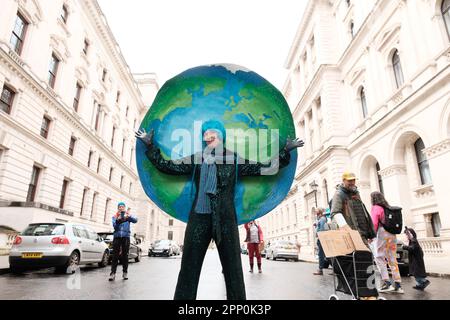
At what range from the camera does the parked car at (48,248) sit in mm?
8867

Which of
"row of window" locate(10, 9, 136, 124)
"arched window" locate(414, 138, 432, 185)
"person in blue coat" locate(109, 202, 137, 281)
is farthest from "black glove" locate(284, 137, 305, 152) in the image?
"row of window" locate(10, 9, 136, 124)

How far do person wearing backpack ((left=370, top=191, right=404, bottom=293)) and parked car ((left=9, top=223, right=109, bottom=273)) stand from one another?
28.6 ft

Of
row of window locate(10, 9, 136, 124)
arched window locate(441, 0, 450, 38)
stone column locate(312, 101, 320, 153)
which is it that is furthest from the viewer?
stone column locate(312, 101, 320, 153)

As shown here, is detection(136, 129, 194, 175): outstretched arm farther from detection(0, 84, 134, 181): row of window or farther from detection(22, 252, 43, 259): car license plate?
detection(0, 84, 134, 181): row of window

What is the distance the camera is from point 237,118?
117 inches

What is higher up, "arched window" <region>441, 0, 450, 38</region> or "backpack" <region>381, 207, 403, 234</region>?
"arched window" <region>441, 0, 450, 38</region>

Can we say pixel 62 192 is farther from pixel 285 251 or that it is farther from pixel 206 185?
pixel 206 185

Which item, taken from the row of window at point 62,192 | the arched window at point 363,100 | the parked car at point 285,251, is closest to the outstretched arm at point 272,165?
the row of window at point 62,192

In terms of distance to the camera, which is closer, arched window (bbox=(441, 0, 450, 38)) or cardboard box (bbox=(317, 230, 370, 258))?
cardboard box (bbox=(317, 230, 370, 258))

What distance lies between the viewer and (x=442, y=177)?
12.2m

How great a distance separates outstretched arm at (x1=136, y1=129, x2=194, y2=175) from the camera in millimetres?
2758

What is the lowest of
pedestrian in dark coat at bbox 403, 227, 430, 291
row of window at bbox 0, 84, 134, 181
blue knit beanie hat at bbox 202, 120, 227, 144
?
pedestrian in dark coat at bbox 403, 227, 430, 291

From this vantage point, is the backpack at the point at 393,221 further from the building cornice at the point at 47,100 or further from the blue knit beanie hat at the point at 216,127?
the building cornice at the point at 47,100

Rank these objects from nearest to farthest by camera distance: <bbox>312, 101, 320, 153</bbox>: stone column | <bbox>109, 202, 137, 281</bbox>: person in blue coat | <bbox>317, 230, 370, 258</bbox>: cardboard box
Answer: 1. <bbox>317, 230, 370, 258</bbox>: cardboard box
2. <bbox>109, 202, 137, 281</bbox>: person in blue coat
3. <bbox>312, 101, 320, 153</bbox>: stone column
